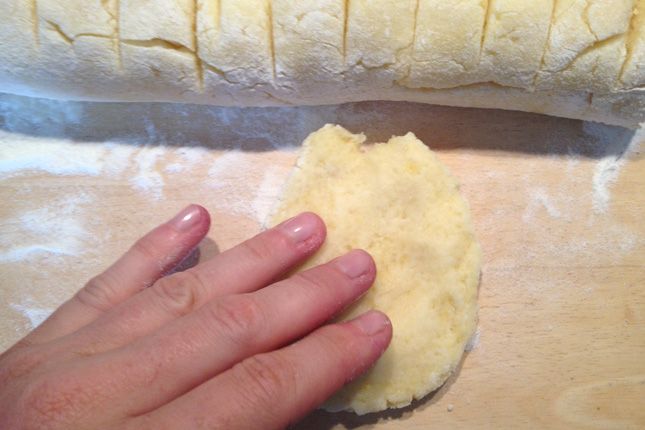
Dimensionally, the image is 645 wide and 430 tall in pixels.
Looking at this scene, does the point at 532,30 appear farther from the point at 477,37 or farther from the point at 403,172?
the point at 403,172

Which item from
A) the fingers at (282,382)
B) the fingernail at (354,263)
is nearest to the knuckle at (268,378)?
the fingers at (282,382)

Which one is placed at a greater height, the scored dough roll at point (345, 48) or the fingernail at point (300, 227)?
the scored dough roll at point (345, 48)

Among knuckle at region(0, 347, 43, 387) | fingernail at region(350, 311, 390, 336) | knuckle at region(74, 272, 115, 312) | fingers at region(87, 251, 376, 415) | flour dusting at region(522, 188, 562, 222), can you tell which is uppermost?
flour dusting at region(522, 188, 562, 222)

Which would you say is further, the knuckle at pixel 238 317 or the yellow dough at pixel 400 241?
the yellow dough at pixel 400 241

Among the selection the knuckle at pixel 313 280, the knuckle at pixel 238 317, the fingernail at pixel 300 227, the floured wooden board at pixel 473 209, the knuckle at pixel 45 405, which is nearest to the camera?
the knuckle at pixel 45 405

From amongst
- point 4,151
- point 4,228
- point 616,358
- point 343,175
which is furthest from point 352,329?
point 4,151

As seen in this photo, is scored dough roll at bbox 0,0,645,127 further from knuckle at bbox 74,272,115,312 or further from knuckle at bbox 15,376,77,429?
knuckle at bbox 15,376,77,429

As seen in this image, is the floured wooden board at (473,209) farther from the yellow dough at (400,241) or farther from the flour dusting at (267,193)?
the yellow dough at (400,241)

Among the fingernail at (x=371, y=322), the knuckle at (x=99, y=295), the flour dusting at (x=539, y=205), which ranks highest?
the flour dusting at (x=539, y=205)

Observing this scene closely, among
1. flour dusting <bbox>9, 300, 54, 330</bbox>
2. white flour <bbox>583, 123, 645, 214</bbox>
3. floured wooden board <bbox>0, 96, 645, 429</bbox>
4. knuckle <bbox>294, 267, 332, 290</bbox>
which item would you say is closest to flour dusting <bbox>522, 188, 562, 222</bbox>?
floured wooden board <bbox>0, 96, 645, 429</bbox>
